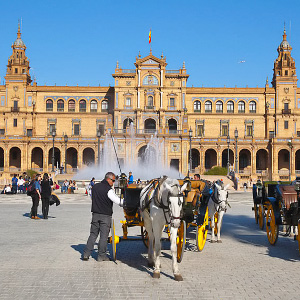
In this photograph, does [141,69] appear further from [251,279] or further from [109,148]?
[251,279]

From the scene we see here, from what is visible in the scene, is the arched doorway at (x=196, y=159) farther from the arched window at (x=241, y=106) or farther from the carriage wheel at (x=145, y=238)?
the carriage wheel at (x=145, y=238)

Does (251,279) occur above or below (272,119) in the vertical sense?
below

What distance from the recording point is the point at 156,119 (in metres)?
62.0

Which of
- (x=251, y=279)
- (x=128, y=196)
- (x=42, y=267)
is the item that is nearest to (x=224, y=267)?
(x=251, y=279)

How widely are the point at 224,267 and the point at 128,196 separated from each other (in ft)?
8.39

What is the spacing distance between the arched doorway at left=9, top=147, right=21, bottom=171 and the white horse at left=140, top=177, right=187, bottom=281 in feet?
190

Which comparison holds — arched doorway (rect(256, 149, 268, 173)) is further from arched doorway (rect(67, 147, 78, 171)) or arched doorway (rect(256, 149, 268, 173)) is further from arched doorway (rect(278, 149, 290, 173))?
arched doorway (rect(67, 147, 78, 171))

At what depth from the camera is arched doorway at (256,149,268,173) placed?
6381 centimetres

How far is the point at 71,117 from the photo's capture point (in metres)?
66.5

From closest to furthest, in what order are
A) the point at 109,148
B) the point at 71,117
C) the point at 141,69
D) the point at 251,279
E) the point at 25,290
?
the point at 25,290 < the point at 251,279 < the point at 109,148 < the point at 141,69 < the point at 71,117

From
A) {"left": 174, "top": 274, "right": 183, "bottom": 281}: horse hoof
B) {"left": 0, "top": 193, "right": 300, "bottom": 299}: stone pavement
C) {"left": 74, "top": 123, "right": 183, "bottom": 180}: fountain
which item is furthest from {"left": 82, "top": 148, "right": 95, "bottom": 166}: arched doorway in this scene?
{"left": 174, "top": 274, "right": 183, "bottom": 281}: horse hoof

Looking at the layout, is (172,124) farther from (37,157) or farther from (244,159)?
(37,157)

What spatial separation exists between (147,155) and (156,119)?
581 cm

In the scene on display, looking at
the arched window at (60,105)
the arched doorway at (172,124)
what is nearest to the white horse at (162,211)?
the arched doorway at (172,124)
